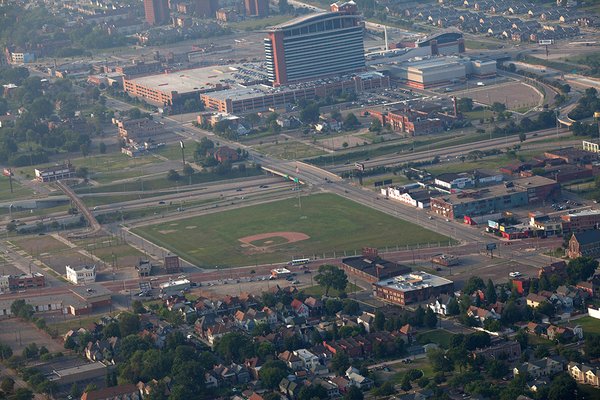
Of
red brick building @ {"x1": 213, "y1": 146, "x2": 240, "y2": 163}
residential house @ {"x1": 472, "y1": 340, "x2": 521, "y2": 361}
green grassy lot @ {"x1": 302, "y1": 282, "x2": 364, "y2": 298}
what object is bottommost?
red brick building @ {"x1": 213, "y1": 146, "x2": 240, "y2": 163}

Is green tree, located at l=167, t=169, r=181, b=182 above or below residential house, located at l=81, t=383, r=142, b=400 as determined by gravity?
below

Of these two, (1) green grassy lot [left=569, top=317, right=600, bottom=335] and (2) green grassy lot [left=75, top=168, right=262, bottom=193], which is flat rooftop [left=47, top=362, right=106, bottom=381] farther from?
(2) green grassy lot [left=75, top=168, right=262, bottom=193]

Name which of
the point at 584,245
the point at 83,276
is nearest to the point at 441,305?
the point at 584,245

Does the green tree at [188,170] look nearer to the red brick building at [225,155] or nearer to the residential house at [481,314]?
the red brick building at [225,155]

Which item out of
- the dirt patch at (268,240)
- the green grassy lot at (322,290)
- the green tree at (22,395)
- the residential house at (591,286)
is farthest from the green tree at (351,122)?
the green tree at (22,395)

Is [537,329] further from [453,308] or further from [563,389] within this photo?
A: [563,389]

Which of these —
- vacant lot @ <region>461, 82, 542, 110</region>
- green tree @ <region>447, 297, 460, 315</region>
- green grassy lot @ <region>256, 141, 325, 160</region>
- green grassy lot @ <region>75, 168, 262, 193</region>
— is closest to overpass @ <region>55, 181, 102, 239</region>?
green grassy lot @ <region>75, 168, 262, 193</region>
